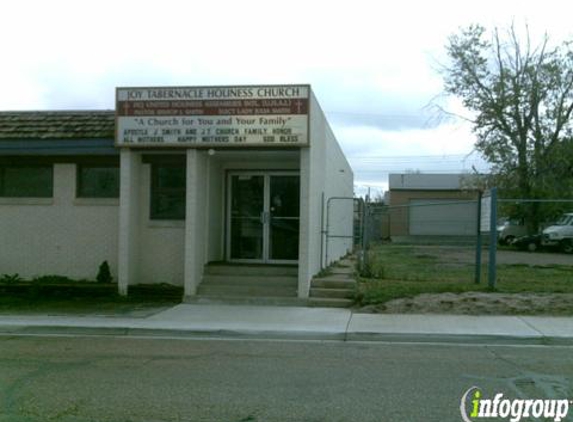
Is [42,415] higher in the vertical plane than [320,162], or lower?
lower

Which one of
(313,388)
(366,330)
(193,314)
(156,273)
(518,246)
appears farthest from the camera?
(518,246)

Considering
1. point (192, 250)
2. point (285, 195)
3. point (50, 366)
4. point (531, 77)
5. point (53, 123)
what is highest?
point (531, 77)

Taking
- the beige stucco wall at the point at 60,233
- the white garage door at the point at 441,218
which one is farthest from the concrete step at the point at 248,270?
the white garage door at the point at 441,218

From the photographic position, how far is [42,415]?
6.17 m

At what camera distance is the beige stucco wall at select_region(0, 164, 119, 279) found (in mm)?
16078

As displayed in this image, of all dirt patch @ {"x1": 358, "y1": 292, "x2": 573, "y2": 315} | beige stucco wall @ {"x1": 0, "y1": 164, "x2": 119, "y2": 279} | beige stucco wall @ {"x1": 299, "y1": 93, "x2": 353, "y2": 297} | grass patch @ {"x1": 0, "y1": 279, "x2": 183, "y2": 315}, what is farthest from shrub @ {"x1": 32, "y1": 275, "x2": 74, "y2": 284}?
dirt patch @ {"x1": 358, "y1": 292, "x2": 573, "y2": 315}

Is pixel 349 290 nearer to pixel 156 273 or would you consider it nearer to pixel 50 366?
pixel 156 273

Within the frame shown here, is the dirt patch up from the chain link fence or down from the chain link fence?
down

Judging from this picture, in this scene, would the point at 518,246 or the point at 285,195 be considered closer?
the point at 285,195

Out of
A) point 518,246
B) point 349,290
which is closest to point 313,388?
point 349,290

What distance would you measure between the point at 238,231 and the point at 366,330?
657 centimetres

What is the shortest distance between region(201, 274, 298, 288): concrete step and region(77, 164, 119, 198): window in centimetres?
333

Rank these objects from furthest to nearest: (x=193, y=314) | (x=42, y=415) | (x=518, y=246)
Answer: (x=518, y=246), (x=193, y=314), (x=42, y=415)

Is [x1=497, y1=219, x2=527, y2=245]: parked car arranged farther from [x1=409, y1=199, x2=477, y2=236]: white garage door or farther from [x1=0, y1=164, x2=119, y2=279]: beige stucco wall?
[x1=0, y1=164, x2=119, y2=279]: beige stucco wall
